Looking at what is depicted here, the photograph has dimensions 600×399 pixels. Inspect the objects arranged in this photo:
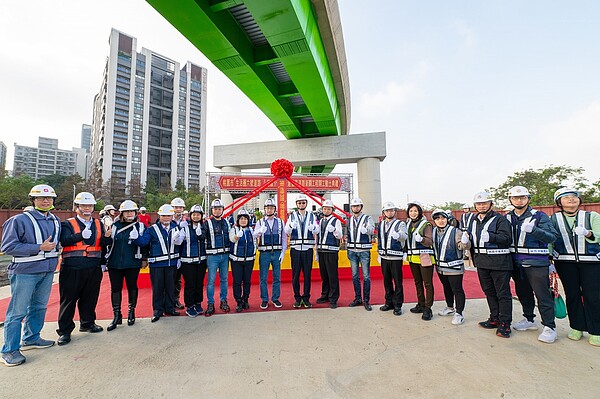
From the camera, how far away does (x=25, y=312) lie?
2832 mm

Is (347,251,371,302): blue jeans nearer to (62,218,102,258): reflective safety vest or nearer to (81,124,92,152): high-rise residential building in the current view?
(62,218,102,258): reflective safety vest

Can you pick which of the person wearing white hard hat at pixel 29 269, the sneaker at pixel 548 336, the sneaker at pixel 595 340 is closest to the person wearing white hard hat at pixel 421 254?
the sneaker at pixel 548 336

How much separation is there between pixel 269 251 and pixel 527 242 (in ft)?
11.5

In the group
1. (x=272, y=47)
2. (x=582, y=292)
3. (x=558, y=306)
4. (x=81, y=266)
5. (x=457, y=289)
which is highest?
(x=272, y=47)

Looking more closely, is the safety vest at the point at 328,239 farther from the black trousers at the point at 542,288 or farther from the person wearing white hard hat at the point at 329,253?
the black trousers at the point at 542,288

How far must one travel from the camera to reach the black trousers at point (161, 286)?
3842 mm

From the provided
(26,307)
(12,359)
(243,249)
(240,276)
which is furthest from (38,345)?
(243,249)

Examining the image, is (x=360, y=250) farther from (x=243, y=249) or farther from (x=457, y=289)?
(x=243, y=249)

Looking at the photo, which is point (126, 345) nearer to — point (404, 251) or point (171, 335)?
point (171, 335)

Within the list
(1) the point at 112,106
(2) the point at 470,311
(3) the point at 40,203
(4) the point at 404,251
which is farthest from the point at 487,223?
(1) the point at 112,106

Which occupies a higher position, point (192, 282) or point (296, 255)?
point (296, 255)

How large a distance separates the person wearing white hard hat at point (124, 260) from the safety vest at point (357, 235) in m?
3.23

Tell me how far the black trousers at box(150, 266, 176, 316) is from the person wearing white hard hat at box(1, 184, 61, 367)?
111cm

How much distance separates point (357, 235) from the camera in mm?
4340
